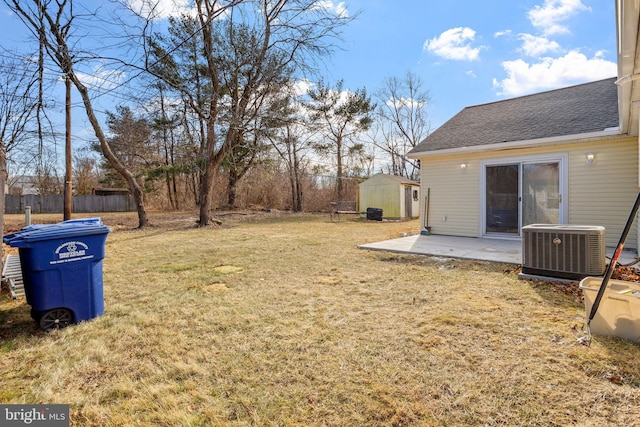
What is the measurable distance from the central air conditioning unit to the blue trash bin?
15.5 ft

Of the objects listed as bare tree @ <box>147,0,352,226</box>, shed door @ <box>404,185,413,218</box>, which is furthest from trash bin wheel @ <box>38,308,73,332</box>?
shed door @ <box>404,185,413,218</box>

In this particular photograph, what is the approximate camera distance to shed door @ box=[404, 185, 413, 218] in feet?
48.5

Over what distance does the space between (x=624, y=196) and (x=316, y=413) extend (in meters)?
6.82

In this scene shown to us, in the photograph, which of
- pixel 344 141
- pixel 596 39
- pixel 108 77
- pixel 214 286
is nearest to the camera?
pixel 214 286

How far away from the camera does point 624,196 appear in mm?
5523

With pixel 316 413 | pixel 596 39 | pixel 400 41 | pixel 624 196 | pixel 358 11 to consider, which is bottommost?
pixel 316 413

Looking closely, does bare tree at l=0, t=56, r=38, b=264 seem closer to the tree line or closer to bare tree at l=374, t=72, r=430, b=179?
the tree line

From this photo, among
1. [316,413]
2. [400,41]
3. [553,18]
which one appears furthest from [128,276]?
[553,18]

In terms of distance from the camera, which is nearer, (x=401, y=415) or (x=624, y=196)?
(x=401, y=415)

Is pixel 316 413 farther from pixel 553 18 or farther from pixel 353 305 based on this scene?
pixel 553 18

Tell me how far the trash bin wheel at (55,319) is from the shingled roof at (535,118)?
23.7 ft

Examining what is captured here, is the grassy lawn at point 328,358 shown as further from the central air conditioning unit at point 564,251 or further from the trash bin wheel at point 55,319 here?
the central air conditioning unit at point 564,251

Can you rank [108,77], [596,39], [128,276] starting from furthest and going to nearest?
1. [596,39]
2. [108,77]
3. [128,276]

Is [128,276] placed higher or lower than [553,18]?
lower
